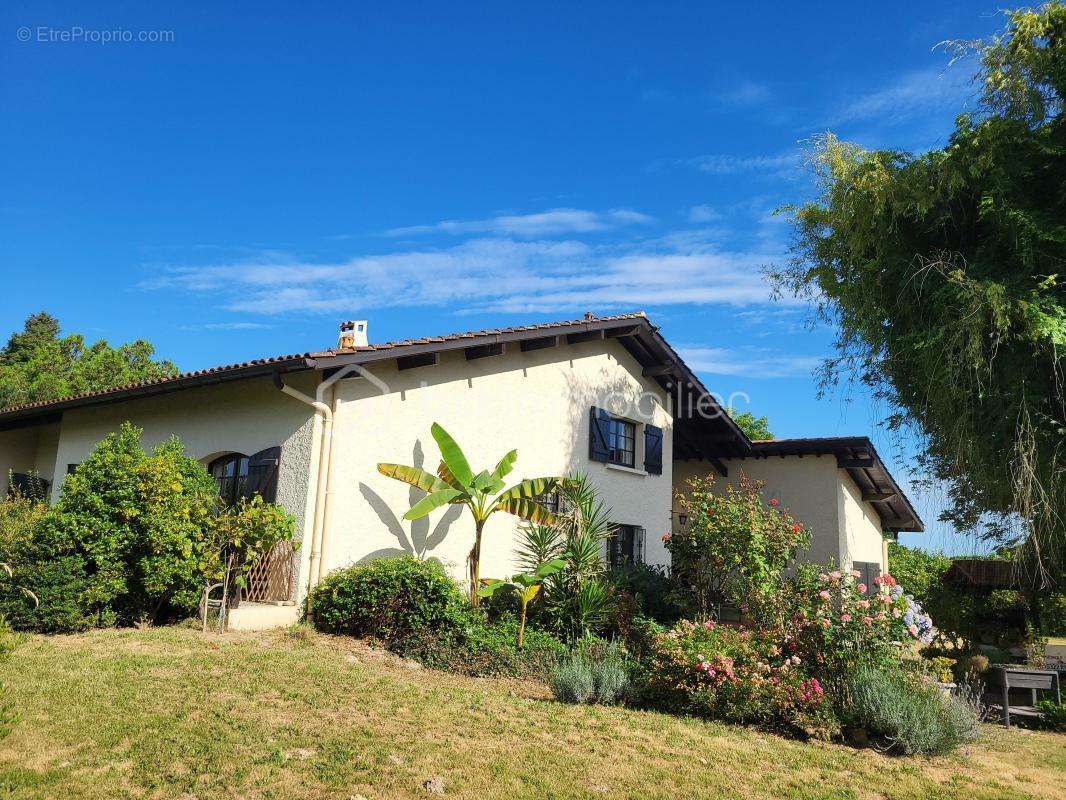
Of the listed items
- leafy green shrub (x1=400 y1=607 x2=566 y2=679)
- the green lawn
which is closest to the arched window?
the green lawn

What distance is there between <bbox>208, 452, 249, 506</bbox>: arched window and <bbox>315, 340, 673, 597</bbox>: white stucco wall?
8.55ft

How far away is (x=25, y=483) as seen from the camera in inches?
766

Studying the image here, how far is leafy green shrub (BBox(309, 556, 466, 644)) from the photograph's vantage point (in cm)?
1114

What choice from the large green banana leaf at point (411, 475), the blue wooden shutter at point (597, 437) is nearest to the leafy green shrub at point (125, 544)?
the large green banana leaf at point (411, 475)

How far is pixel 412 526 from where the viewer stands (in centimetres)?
1320

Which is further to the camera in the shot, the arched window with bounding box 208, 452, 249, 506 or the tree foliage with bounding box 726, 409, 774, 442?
the tree foliage with bounding box 726, 409, 774, 442

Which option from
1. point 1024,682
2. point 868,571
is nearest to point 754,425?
point 868,571

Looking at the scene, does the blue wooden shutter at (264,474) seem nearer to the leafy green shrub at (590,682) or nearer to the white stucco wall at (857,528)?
the leafy green shrub at (590,682)

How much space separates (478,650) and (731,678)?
388cm

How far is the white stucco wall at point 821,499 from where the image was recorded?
20.2 metres

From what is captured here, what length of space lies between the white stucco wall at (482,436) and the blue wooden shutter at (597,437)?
17cm

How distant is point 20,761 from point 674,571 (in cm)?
1019

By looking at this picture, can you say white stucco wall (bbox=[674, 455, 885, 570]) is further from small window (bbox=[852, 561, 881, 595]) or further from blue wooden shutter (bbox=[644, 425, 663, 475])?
blue wooden shutter (bbox=[644, 425, 663, 475])

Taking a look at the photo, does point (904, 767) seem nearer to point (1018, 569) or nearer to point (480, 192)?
point (1018, 569)
